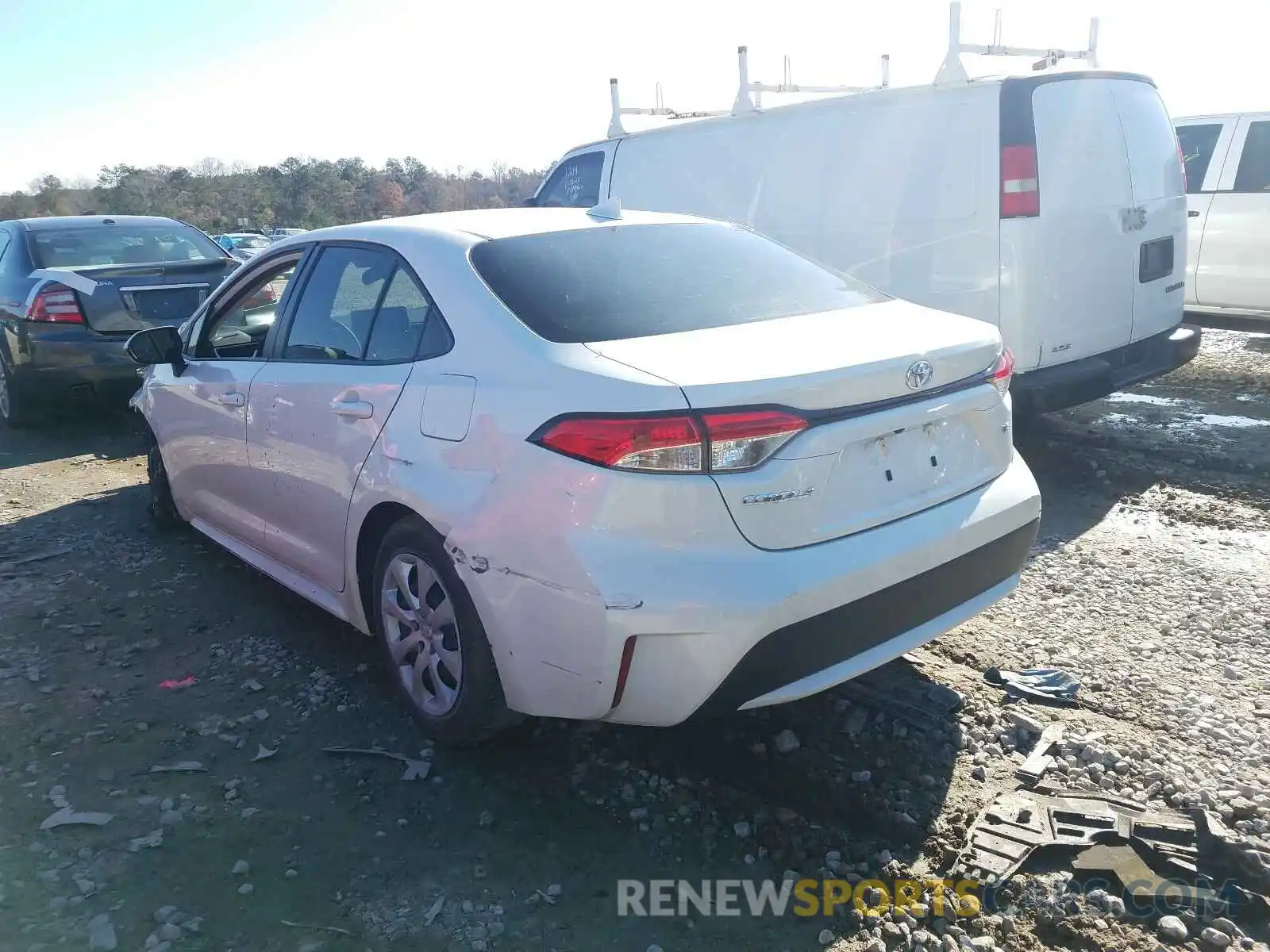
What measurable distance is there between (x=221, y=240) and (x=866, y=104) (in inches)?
1132

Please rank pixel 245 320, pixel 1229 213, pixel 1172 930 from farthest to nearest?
pixel 1229 213
pixel 245 320
pixel 1172 930

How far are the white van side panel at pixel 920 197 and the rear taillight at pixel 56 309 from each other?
5.40 metres

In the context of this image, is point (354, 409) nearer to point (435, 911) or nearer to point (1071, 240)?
point (435, 911)

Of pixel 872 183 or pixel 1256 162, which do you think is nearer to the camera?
pixel 872 183

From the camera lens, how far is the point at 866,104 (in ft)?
20.4

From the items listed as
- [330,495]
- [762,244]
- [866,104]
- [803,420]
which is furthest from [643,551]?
[866,104]

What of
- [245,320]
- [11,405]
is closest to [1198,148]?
[245,320]

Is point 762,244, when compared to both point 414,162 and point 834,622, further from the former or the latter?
point 414,162

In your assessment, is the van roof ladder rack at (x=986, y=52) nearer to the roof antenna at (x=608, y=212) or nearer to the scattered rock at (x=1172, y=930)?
the roof antenna at (x=608, y=212)

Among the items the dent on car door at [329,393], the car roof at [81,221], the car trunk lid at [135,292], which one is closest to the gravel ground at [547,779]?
the dent on car door at [329,393]

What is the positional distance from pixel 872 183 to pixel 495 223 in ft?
10.8

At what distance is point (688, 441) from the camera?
253cm

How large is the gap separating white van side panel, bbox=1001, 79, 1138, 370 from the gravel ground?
1292mm

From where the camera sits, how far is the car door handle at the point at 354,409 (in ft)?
11.0
